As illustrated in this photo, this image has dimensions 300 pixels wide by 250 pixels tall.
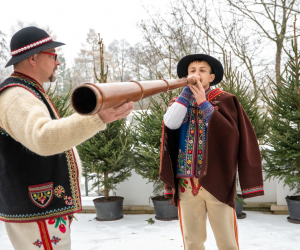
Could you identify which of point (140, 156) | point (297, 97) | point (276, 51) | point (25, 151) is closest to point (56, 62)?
point (25, 151)

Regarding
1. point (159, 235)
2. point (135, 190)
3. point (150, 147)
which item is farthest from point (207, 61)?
point (135, 190)

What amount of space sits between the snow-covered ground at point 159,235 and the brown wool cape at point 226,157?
1510 millimetres

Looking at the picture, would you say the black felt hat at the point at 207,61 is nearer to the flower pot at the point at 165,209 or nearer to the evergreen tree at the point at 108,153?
the evergreen tree at the point at 108,153

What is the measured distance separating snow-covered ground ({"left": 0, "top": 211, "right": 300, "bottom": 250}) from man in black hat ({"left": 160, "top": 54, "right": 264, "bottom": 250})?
1.35m

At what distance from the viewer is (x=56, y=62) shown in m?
1.59

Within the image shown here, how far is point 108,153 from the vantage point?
4719mm

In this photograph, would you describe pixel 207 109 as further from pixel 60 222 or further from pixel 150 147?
pixel 150 147

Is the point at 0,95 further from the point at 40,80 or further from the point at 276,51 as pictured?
the point at 276,51

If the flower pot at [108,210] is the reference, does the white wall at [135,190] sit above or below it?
above

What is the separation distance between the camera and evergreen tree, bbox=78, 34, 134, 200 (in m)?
4.69

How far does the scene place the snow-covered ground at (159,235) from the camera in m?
3.53

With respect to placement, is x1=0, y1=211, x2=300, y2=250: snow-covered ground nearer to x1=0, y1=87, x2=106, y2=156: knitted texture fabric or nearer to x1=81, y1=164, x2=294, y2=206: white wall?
x1=81, y1=164, x2=294, y2=206: white wall

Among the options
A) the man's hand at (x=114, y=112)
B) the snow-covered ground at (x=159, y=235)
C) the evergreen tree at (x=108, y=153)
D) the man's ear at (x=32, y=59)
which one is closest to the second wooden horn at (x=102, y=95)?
the man's hand at (x=114, y=112)

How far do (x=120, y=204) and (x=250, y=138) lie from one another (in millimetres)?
3069
